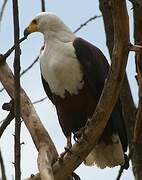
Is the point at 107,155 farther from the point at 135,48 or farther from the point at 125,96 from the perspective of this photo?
the point at 135,48

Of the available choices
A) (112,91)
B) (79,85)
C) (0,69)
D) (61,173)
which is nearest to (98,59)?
(79,85)

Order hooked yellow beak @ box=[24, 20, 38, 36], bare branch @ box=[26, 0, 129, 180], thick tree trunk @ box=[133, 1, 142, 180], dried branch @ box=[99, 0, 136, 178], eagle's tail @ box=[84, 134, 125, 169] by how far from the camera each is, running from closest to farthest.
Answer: bare branch @ box=[26, 0, 129, 180] → thick tree trunk @ box=[133, 1, 142, 180] → dried branch @ box=[99, 0, 136, 178] → eagle's tail @ box=[84, 134, 125, 169] → hooked yellow beak @ box=[24, 20, 38, 36]

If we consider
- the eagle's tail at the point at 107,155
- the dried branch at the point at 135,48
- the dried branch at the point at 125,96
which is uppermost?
the dried branch at the point at 135,48

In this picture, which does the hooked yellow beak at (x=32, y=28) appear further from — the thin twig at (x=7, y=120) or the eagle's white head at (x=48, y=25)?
the thin twig at (x=7, y=120)

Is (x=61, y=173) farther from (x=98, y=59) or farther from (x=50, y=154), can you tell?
(x=98, y=59)

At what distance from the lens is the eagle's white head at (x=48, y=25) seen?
501 centimetres

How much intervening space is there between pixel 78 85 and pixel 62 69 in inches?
7.5

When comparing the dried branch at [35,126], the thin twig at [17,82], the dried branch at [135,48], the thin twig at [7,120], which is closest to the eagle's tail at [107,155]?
the dried branch at [35,126]

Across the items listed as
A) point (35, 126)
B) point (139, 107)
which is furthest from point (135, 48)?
point (35, 126)

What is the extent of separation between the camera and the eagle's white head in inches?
197

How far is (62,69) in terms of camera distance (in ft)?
15.0

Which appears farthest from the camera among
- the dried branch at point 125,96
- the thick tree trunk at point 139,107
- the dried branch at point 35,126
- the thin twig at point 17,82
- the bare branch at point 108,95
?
the dried branch at point 125,96

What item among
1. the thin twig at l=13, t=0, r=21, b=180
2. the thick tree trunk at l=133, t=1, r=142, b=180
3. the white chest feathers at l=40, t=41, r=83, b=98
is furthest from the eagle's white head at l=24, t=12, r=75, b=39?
the thin twig at l=13, t=0, r=21, b=180

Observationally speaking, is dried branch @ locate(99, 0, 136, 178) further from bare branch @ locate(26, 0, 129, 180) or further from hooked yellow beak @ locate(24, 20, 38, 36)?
bare branch @ locate(26, 0, 129, 180)
